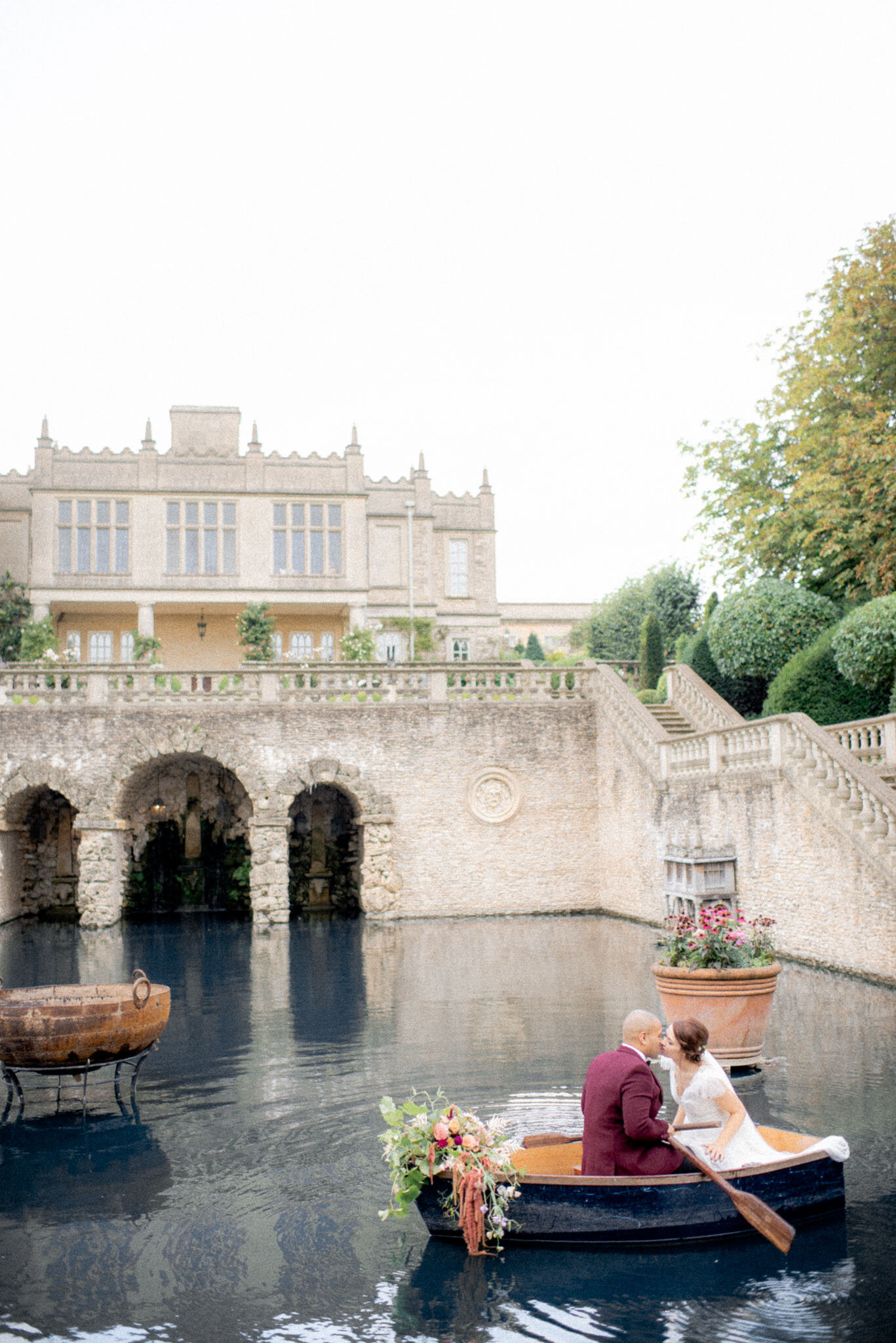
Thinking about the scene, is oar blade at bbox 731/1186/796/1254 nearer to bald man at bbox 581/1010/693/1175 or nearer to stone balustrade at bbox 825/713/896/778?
bald man at bbox 581/1010/693/1175

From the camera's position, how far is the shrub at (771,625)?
26344 millimetres

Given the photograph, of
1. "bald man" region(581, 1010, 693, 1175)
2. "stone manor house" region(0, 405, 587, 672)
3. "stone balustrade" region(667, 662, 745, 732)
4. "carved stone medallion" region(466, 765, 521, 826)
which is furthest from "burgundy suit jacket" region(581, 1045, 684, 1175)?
"stone manor house" region(0, 405, 587, 672)

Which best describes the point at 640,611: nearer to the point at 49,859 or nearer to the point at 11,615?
the point at 11,615

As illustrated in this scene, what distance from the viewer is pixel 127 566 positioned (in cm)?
4206

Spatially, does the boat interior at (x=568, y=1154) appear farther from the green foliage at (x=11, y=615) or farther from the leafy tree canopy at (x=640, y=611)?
the green foliage at (x=11, y=615)

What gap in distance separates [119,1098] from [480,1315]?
5.81 m

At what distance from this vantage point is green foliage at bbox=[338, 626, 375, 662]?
38250 millimetres

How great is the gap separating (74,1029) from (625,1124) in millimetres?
5671

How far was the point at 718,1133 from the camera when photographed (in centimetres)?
774

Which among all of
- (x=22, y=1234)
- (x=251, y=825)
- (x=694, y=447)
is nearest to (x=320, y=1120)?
(x=22, y=1234)

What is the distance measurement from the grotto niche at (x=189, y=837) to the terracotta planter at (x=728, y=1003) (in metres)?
21.9

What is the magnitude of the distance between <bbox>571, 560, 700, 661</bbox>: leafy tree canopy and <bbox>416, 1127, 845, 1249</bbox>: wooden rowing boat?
3002 cm

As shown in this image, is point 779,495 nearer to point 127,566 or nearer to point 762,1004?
point 762,1004

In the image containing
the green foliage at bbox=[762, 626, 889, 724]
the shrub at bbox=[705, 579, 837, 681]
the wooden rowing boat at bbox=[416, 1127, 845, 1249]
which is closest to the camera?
the wooden rowing boat at bbox=[416, 1127, 845, 1249]
